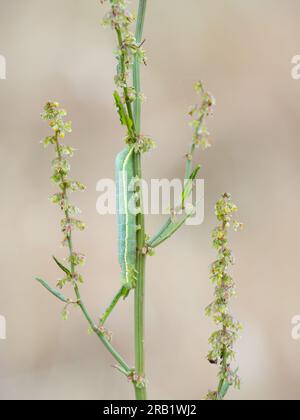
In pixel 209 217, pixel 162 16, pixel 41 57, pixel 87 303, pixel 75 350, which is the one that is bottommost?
pixel 75 350

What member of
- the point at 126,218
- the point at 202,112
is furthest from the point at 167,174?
the point at 202,112

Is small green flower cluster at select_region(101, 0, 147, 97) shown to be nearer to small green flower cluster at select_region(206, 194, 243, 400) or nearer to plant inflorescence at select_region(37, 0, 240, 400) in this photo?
plant inflorescence at select_region(37, 0, 240, 400)

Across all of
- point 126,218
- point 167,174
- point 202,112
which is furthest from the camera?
point 167,174

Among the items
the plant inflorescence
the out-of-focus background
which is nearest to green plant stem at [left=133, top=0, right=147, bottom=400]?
the plant inflorescence

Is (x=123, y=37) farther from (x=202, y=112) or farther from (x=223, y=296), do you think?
(x=223, y=296)
